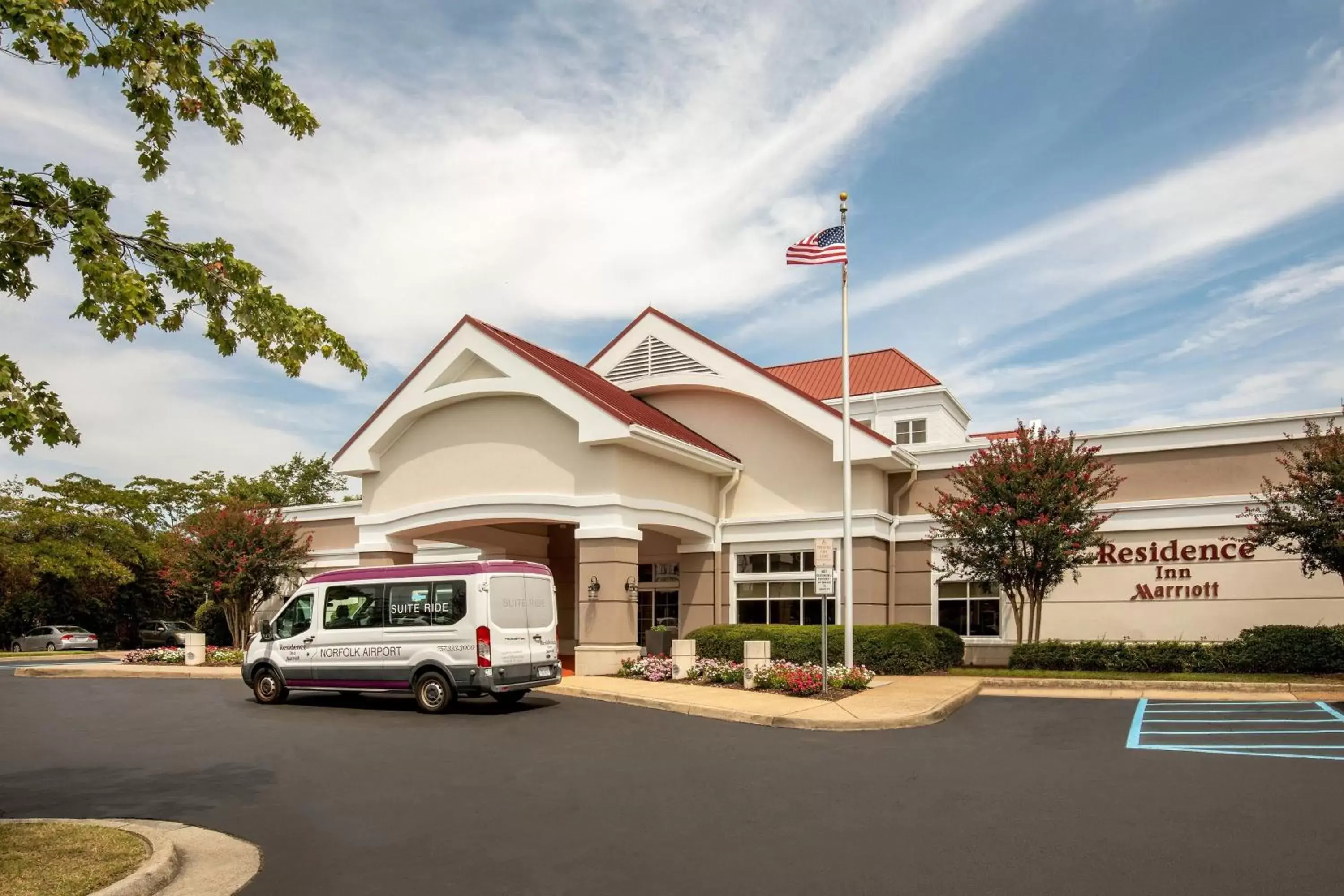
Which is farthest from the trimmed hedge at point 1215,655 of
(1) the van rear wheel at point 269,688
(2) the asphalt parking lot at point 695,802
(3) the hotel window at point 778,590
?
(1) the van rear wheel at point 269,688

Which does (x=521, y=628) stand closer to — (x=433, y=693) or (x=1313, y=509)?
(x=433, y=693)

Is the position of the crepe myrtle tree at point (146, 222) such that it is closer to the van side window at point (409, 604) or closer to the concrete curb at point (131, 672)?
the van side window at point (409, 604)

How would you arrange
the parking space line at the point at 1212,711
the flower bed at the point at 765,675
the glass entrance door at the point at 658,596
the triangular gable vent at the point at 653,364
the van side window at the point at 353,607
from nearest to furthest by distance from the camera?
the parking space line at the point at 1212,711, the van side window at the point at 353,607, the flower bed at the point at 765,675, the triangular gable vent at the point at 653,364, the glass entrance door at the point at 658,596

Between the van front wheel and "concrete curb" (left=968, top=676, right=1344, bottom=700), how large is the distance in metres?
10.6

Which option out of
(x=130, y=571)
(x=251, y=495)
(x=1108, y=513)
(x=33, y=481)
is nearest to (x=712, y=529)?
(x=1108, y=513)

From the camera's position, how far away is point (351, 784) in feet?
34.0

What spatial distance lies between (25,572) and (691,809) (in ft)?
143

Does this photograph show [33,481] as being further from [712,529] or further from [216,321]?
[216,321]

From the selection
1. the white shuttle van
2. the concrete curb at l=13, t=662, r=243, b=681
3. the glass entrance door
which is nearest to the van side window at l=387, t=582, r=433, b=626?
the white shuttle van

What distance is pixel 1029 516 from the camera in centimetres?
2139

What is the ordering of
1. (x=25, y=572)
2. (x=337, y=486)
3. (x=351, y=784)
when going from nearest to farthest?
(x=351, y=784) < (x=25, y=572) < (x=337, y=486)

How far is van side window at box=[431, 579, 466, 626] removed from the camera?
52.9 ft

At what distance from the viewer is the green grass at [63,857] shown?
6.48m

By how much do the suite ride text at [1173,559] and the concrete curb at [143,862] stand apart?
20.3 m
